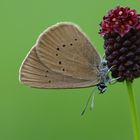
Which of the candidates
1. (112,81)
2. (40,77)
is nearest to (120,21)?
(112,81)

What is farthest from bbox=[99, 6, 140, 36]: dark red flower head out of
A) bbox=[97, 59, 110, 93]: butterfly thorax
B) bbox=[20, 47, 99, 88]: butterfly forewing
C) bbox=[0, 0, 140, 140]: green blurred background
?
bbox=[0, 0, 140, 140]: green blurred background

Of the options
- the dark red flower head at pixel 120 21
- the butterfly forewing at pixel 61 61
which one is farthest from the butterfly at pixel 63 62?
the dark red flower head at pixel 120 21

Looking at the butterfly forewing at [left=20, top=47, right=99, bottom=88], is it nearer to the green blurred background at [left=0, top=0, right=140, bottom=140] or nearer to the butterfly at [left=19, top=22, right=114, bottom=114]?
the butterfly at [left=19, top=22, right=114, bottom=114]

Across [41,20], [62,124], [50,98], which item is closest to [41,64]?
[62,124]

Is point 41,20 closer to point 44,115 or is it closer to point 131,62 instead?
point 44,115

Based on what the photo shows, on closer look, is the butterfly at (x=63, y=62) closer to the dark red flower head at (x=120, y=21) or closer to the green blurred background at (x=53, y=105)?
the dark red flower head at (x=120, y=21)

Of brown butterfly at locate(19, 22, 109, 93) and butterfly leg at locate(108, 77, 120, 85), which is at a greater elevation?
brown butterfly at locate(19, 22, 109, 93)
